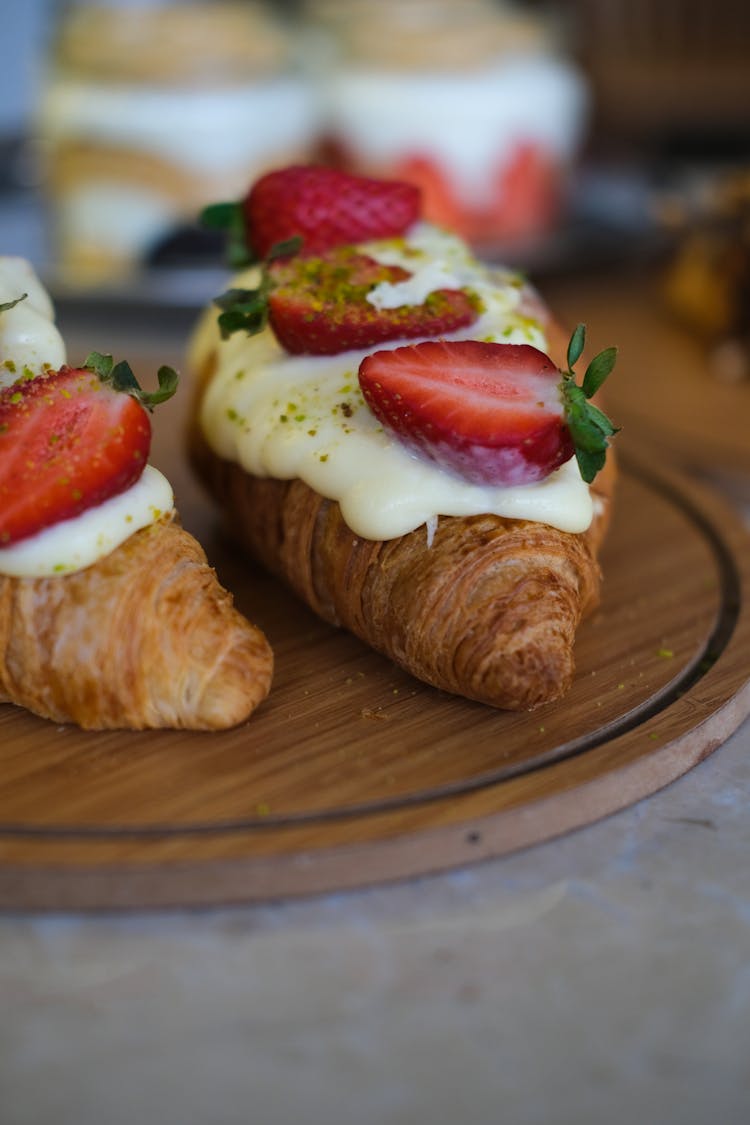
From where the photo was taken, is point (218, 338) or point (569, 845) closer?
point (569, 845)

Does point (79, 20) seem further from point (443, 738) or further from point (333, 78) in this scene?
point (443, 738)

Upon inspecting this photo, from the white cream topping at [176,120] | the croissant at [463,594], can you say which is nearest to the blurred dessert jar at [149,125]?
the white cream topping at [176,120]

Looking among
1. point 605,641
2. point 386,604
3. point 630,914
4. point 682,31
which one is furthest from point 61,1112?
point 682,31

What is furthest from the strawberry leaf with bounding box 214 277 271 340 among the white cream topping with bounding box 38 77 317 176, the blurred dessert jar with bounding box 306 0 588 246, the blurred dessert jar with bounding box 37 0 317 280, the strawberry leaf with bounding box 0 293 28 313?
the blurred dessert jar with bounding box 306 0 588 246

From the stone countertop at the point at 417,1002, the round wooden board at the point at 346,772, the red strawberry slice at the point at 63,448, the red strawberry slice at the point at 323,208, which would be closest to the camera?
the stone countertop at the point at 417,1002

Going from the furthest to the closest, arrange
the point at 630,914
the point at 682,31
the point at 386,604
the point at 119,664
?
A: the point at 682,31 < the point at 386,604 < the point at 119,664 < the point at 630,914

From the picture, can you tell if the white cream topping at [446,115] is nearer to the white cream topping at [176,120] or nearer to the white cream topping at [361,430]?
the white cream topping at [176,120]

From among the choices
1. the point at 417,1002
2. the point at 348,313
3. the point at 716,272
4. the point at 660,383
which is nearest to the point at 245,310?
the point at 348,313
